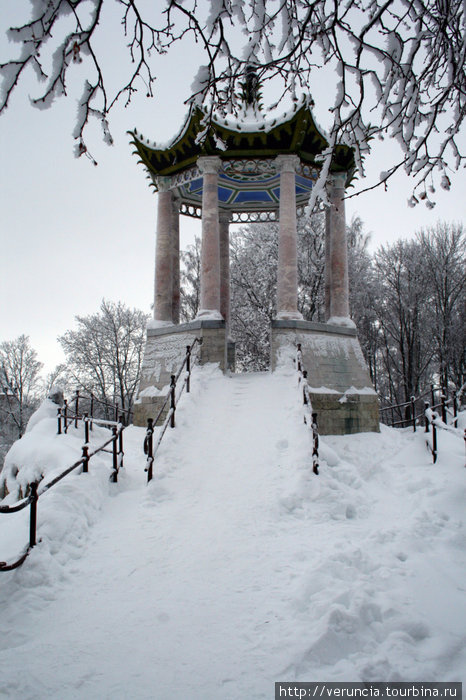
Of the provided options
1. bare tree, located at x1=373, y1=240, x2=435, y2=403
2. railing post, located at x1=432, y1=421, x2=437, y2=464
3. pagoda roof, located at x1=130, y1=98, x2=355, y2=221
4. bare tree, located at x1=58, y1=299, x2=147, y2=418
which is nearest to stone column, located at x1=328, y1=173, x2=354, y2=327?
pagoda roof, located at x1=130, y1=98, x2=355, y2=221

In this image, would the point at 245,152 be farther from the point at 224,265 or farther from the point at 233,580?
the point at 233,580

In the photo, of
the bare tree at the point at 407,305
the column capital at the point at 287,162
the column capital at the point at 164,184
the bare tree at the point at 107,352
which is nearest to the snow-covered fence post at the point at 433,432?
the column capital at the point at 287,162

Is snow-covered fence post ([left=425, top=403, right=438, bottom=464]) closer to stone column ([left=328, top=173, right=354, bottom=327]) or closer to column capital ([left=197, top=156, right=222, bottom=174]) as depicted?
stone column ([left=328, top=173, right=354, bottom=327])

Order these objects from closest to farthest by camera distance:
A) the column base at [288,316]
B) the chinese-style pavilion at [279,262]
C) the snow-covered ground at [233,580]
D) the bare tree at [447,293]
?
1. the snow-covered ground at [233,580]
2. the chinese-style pavilion at [279,262]
3. the column base at [288,316]
4. the bare tree at [447,293]

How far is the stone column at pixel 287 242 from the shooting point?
39.5ft

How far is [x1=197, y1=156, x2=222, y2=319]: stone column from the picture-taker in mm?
12156

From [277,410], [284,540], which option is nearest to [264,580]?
[284,540]

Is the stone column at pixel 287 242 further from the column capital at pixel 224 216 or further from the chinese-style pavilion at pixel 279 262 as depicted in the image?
the column capital at pixel 224 216

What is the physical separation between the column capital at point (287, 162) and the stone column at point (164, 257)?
142 inches

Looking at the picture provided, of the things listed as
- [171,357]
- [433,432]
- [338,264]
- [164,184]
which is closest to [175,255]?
[164,184]

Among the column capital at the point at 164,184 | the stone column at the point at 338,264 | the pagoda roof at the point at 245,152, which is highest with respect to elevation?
the pagoda roof at the point at 245,152

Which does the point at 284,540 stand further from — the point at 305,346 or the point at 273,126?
the point at 273,126

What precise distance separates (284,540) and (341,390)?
698 cm

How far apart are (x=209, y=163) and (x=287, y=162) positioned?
7.19ft
